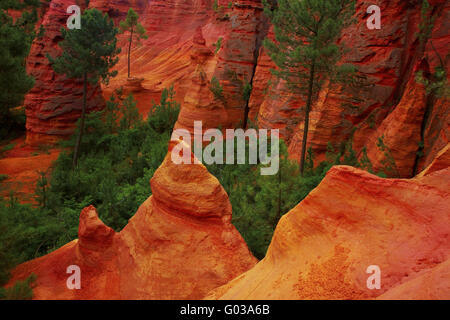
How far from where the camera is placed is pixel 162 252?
19.3ft

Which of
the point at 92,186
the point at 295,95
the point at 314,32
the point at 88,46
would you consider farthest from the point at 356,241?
the point at 88,46

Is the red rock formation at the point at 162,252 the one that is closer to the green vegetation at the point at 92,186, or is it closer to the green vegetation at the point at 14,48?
the green vegetation at the point at 92,186

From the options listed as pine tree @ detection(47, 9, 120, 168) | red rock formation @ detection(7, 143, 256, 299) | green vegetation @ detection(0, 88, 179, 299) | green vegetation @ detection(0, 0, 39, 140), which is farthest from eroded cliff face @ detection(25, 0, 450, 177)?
green vegetation @ detection(0, 0, 39, 140)

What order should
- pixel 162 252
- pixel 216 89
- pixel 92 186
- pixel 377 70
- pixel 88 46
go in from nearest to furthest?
pixel 162 252 < pixel 377 70 < pixel 92 186 < pixel 88 46 < pixel 216 89

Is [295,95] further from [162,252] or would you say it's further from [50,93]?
[50,93]

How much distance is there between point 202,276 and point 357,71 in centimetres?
1079

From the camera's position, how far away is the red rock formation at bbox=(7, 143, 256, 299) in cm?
550

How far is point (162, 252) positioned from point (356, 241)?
11.0ft

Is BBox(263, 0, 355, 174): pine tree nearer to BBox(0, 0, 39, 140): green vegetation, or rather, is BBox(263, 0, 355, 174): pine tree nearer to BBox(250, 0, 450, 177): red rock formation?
BBox(250, 0, 450, 177): red rock formation

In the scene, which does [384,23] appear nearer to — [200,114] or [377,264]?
[200,114]

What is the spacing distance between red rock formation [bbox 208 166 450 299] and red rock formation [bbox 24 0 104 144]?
1976cm

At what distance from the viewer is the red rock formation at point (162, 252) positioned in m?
5.50

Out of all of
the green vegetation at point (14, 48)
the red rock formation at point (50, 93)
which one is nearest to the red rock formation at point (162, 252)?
the green vegetation at point (14, 48)

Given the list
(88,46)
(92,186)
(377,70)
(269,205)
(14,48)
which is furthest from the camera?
(88,46)
